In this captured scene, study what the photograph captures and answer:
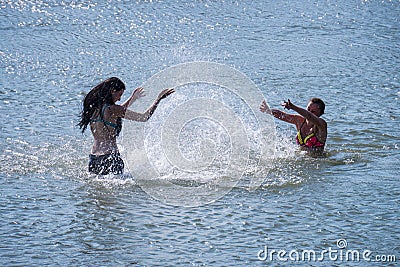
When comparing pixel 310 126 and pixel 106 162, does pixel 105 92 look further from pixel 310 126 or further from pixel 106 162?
pixel 310 126

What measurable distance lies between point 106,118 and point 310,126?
9.23 ft

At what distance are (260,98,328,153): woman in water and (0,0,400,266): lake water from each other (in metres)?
0.23

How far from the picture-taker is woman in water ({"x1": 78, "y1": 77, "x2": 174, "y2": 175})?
8523 millimetres

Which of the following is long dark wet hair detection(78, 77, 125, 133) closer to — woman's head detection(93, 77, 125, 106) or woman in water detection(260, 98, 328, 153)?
woman's head detection(93, 77, 125, 106)

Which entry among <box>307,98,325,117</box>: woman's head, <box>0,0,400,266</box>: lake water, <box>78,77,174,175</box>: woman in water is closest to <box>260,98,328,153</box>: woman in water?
<box>307,98,325,117</box>: woman's head

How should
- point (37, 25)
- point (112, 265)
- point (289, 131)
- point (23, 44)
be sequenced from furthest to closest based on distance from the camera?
1. point (37, 25)
2. point (23, 44)
3. point (289, 131)
4. point (112, 265)

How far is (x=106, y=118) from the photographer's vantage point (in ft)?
28.1

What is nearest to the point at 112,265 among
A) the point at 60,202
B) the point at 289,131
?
the point at 60,202

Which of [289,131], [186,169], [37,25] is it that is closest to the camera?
[186,169]

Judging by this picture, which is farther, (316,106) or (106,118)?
(316,106)

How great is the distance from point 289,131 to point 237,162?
150 cm

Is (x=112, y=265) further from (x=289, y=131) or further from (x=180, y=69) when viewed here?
(x=180, y=69)

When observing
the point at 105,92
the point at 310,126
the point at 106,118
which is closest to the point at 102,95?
the point at 105,92

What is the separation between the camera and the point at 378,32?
15828 mm
